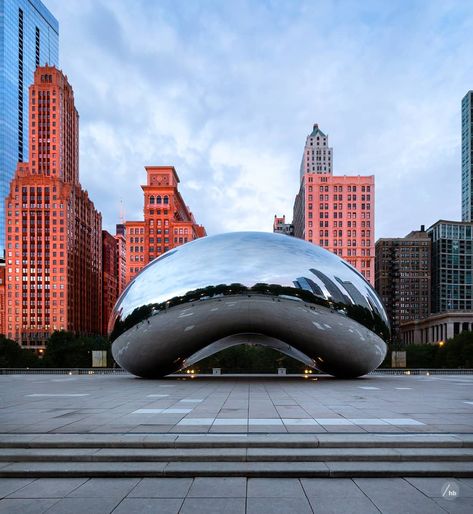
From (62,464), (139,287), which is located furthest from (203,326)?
(62,464)

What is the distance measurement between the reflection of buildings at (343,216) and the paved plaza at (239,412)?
345ft

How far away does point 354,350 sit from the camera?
1662cm

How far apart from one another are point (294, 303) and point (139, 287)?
5737 millimetres

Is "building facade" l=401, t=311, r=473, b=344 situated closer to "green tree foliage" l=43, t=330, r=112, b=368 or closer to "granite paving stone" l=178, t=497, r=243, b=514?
"green tree foliage" l=43, t=330, r=112, b=368

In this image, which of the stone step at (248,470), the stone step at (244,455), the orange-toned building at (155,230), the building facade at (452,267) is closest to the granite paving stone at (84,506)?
the stone step at (248,470)

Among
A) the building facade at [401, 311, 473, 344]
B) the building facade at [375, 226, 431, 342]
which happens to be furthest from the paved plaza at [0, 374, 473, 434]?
the building facade at [375, 226, 431, 342]

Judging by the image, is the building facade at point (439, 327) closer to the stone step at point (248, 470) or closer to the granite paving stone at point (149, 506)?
the stone step at point (248, 470)

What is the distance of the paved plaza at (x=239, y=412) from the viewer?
805 cm

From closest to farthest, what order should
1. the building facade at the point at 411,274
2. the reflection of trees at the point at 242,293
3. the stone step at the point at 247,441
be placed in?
the stone step at the point at 247,441 < the reflection of trees at the point at 242,293 < the building facade at the point at 411,274

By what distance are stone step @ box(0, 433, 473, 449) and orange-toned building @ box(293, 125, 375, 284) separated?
110536mm

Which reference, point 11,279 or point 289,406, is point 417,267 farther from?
point 289,406

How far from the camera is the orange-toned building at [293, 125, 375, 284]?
116500 millimetres

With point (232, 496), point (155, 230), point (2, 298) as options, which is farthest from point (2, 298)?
point (232, 496)

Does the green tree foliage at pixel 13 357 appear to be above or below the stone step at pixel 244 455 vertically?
below
